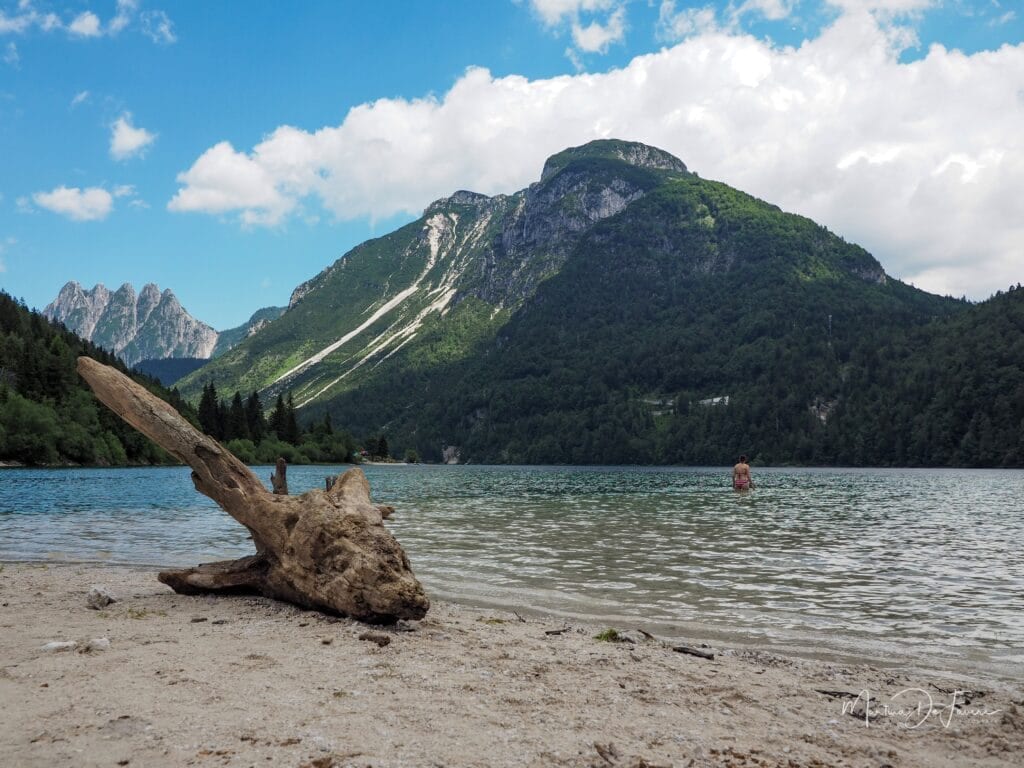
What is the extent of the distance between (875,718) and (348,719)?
232 inches

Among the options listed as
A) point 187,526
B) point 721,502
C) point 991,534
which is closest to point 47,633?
point 187,526

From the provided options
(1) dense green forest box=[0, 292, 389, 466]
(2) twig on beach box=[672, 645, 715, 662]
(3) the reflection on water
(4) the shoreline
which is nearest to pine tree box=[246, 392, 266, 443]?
(1) dense green forest box=[0, 292, 389, 466]

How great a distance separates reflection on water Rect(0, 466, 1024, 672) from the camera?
13383 millimetres

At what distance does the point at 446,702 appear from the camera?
7918 millimetres

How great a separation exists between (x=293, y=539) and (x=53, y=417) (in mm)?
105532

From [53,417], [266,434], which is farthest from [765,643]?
[266,434]

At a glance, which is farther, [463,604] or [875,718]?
[463,604]

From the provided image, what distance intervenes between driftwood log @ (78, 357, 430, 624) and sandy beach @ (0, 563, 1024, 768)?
64 cm

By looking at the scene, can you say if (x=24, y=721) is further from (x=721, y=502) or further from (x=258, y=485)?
(x=721, y=502)

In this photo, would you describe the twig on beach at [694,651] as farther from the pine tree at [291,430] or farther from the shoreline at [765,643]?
the pine tree at [291,430]

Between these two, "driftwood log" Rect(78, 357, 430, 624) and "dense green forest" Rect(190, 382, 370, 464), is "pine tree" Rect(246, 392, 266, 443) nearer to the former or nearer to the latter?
"dense green forest" Rect(190, 382, 370, 464)

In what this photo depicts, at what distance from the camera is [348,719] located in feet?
23.7

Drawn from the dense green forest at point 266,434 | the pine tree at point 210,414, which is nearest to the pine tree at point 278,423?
the dense green forest at point 266,434

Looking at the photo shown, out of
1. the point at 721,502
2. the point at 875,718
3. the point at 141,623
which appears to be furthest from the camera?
the point at 721,502
